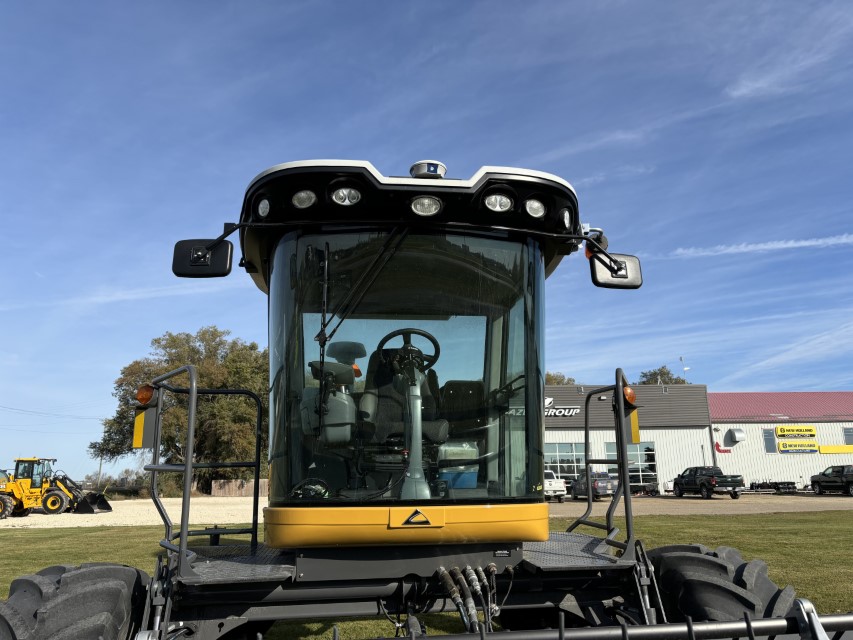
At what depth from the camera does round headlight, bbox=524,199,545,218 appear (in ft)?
11.2

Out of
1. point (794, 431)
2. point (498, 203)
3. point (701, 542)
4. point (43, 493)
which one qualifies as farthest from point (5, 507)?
point (794, 431)

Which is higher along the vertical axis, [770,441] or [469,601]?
[770,441]

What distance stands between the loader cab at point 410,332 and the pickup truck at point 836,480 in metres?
37.8

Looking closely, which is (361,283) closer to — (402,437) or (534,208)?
(402,437)

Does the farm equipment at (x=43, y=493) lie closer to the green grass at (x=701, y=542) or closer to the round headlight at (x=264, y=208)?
the green grass at (x=701, y=542)

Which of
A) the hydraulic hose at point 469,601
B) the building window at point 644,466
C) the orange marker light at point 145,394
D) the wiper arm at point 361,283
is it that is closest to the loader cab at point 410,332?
the wiper arm at point 361,283

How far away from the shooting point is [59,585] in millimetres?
2883

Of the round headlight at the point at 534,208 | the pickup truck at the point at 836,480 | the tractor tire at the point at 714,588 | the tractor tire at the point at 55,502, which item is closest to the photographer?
the tractor tire at the point at 714,588

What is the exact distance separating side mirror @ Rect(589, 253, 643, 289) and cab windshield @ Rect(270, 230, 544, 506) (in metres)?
0.31

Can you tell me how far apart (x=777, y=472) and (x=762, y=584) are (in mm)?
45897

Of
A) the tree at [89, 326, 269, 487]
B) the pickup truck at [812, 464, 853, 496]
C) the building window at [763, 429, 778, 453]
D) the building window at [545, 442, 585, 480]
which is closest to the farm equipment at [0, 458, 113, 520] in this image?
the tree at [89, 326, 269, 487]

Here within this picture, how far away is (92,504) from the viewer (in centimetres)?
2897

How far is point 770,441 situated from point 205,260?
156 feet

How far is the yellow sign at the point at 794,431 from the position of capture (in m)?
43.9
